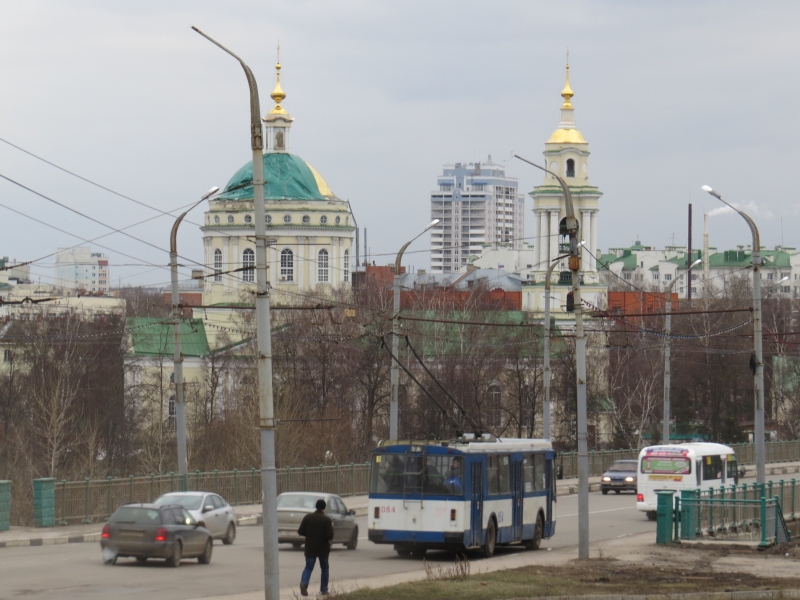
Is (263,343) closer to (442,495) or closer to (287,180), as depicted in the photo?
(442,495)

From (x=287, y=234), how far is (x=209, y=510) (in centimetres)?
7894

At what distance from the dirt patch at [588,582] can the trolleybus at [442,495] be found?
7.58ft

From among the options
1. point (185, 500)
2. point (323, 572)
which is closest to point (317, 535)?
point (323, 572)

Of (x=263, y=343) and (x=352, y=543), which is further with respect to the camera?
(x=352, y=543)

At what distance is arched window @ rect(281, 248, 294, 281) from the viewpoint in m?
105

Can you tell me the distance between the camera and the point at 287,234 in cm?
10606

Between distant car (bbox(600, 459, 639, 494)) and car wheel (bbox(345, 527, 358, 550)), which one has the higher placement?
car wheel (bbox(345, 527, 358, 550))

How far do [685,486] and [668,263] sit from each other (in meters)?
156

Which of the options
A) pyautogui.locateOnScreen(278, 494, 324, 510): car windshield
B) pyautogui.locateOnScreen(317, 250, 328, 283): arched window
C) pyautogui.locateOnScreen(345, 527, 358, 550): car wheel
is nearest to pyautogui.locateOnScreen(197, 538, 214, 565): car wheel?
pyautogui.locateOnScreen(278, 494, 324, 510): car windshield

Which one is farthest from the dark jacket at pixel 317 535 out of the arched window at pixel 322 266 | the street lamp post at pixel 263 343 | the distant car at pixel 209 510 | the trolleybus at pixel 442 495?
the arched window at pixel 322 266

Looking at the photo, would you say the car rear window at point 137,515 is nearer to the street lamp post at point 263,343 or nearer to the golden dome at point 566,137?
the street lamp post at point 263,343

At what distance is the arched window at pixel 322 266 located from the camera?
344 feet

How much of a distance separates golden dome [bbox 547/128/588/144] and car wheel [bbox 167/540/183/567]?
8083cm

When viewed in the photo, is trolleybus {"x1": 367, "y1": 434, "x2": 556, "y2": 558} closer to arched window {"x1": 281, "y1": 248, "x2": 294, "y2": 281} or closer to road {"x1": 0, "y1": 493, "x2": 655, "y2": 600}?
road {"x1": 0, "y1": 493, "x2": 655, "y2": 600}
